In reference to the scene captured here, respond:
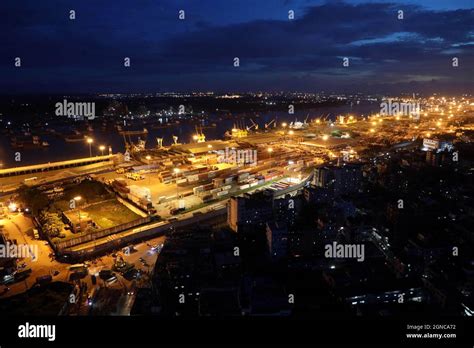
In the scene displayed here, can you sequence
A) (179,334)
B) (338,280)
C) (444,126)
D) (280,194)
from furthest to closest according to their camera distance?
(444,126), (280,194), (338,280), (179,334)

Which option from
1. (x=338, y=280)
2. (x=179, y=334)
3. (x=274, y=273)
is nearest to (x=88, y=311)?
(x=274, y=273)

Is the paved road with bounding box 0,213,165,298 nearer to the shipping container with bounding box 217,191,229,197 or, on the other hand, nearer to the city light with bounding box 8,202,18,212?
the city light with bounding box 8,202,18,212

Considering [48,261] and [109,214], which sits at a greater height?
[109,214]

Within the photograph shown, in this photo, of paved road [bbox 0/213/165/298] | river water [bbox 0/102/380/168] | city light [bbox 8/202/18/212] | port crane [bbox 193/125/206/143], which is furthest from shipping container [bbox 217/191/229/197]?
river water [bbox 0/102/380/168]

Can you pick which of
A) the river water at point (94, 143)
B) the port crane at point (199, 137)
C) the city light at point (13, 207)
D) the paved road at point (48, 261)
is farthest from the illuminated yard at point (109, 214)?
the port crane at point (199, 137)

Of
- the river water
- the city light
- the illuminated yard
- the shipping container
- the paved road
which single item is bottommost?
the paved road

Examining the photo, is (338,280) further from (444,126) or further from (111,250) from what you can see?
(444,126)

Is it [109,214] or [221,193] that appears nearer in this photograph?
[109,214]

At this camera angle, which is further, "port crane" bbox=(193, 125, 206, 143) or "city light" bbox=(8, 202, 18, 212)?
"port crane" bbox=(193, 125, 206, 143)

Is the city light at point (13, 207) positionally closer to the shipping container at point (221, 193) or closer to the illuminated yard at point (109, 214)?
the illuminated yard at point (109, 214)

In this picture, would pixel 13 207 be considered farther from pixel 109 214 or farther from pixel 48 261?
pixel 48 261

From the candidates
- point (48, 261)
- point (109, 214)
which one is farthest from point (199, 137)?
point (48, 261)
